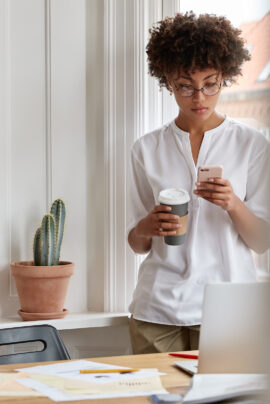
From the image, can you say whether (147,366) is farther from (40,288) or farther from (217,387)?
Answer: (40,288)

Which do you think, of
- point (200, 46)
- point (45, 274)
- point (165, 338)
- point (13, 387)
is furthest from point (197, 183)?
point (13, 387)

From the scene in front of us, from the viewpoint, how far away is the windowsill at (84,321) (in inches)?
95.9

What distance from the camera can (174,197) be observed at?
6.68 ft

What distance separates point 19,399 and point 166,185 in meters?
1.25

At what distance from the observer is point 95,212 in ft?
8.94

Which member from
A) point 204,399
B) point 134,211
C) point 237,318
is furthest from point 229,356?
point 134,211

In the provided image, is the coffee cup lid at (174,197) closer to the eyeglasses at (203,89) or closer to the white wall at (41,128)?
the eyeglasses at (203,89)

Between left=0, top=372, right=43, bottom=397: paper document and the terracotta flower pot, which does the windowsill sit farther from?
left=0, top=372, right=43, bottom=397: paper document

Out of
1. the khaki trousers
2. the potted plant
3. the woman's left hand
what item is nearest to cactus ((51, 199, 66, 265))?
the potted plant

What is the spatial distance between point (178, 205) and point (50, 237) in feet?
2.09

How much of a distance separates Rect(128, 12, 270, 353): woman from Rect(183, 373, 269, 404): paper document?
1171 millimetres

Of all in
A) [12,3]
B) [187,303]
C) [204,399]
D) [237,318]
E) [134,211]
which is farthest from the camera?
[12,3]

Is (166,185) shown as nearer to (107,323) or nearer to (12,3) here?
(107,323)

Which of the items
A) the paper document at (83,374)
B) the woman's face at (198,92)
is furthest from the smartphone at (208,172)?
the paper document at (83,374)
